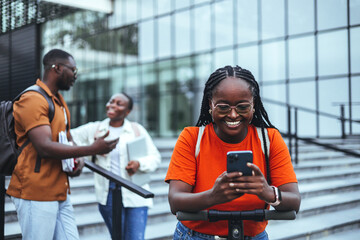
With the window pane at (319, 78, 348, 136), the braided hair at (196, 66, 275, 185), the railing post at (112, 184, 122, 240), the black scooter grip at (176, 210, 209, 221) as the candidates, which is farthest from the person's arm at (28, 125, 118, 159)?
the window pane at (319, 78, 348, 136)

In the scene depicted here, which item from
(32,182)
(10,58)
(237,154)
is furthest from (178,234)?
(10,58)

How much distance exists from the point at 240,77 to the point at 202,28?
57.0ft

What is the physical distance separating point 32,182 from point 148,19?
19.1 metres

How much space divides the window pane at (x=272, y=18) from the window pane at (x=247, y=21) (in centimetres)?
37

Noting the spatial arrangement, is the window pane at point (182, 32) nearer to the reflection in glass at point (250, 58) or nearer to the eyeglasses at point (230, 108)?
the reflection in glass at point (250, 58)

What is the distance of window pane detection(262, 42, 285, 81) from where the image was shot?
16297mm

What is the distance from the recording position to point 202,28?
1856 cm

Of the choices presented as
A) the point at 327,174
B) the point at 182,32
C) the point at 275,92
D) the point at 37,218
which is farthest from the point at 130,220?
the point at 182,32

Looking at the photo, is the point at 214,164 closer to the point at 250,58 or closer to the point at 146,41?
the point at 250,58

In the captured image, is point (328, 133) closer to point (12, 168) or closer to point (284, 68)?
point (284, 68)

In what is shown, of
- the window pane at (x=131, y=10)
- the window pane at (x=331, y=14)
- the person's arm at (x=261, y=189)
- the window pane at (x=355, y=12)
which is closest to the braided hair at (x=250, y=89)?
the person's arm at (x=261, y=189)

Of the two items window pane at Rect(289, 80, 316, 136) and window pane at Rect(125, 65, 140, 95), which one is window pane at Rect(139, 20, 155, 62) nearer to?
window pane at Rect(125, 65, 140, 95)

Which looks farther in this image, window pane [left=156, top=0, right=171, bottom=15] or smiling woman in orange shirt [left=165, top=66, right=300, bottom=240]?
window pane [left=156, top=0, right=171, bottom=15]

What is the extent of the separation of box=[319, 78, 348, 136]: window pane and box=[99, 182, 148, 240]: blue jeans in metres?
12.7
